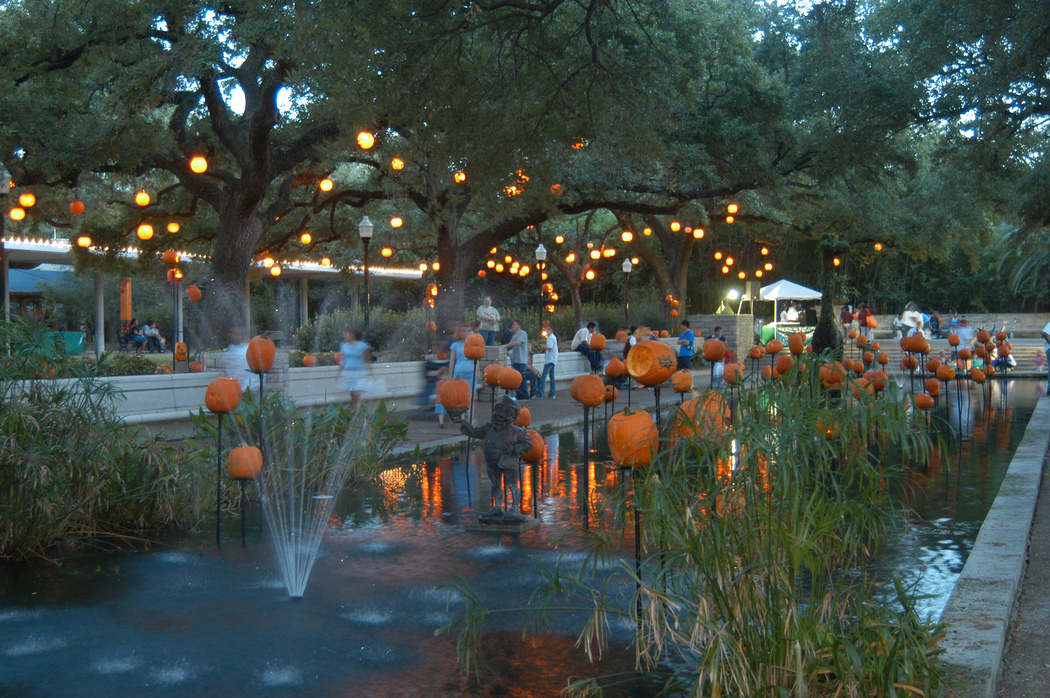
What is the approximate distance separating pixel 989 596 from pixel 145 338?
33215 millimetres

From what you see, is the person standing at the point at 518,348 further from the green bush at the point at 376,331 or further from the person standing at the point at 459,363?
the green bush at the point at 376,331

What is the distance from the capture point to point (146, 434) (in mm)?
7625

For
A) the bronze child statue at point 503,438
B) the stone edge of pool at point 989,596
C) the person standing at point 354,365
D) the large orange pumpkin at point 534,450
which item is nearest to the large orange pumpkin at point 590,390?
the large orange pumpkin at point 534,450

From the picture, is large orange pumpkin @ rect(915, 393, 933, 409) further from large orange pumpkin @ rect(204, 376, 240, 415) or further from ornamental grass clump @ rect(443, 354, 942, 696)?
large orange pumpkin @ rect(204, 376, 240, 415)

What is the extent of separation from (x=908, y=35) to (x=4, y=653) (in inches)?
538

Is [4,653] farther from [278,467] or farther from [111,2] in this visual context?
[111,2]

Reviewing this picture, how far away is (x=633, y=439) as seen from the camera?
4.45 m

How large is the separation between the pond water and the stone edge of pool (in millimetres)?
234

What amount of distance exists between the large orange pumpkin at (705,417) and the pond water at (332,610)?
85cm

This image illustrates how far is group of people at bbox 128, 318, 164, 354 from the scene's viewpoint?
3300 cm

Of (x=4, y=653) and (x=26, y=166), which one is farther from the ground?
(x=26, y=166)

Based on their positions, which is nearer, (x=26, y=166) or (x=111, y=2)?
(x=111, y=2)

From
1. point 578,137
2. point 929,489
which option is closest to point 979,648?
point 929,489

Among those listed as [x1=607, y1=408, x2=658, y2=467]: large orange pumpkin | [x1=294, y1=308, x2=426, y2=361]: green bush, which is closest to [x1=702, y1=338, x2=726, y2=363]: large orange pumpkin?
[x1=607, y1=408, x2=658, y2=467]: large orange pumpkin
